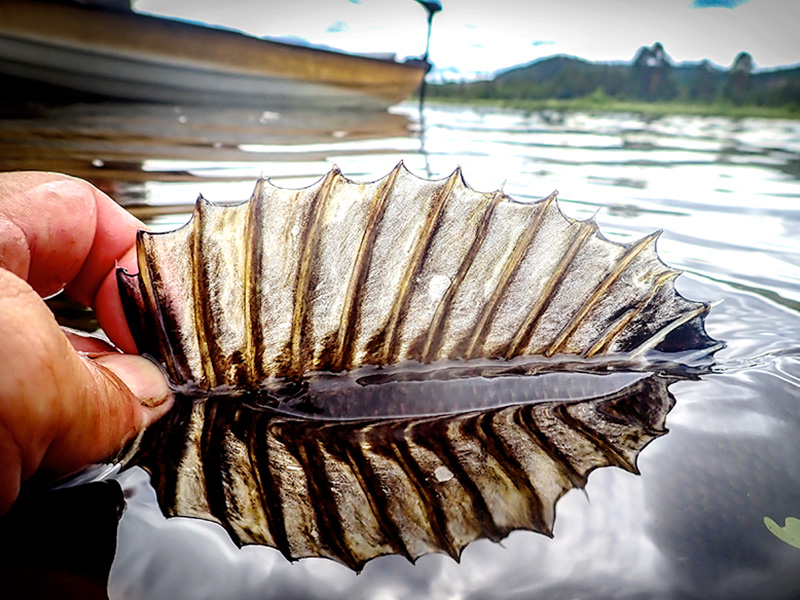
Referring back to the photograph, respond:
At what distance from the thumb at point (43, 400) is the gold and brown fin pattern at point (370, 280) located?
0.22m

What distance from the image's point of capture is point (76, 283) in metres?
1.22

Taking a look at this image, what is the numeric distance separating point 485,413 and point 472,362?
0.14m

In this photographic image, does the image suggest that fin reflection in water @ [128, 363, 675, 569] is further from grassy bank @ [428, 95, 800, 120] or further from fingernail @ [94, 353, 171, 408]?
grassy bank @ [428, 95, 800, 120]

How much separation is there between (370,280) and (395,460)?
35cm

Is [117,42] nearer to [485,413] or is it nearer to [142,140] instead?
[142,140]

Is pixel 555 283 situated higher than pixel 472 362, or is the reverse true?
pixel 555 283

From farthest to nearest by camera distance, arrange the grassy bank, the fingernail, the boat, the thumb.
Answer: the grassy bank
the boat
the fingernail
the thumb

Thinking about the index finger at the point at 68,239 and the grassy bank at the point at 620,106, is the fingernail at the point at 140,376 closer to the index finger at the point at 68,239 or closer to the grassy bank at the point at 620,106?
the index finger at the point at 68,239

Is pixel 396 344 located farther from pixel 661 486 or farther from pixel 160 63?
pixel 160 63

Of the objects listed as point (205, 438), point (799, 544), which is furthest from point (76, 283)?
point (799, 544)

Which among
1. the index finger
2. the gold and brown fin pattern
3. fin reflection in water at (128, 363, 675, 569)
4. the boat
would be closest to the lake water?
fin reflection in water at (128, 363, 675, 569)

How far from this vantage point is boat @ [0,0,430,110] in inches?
307

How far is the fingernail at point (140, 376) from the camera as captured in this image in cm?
104

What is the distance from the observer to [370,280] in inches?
44.2
